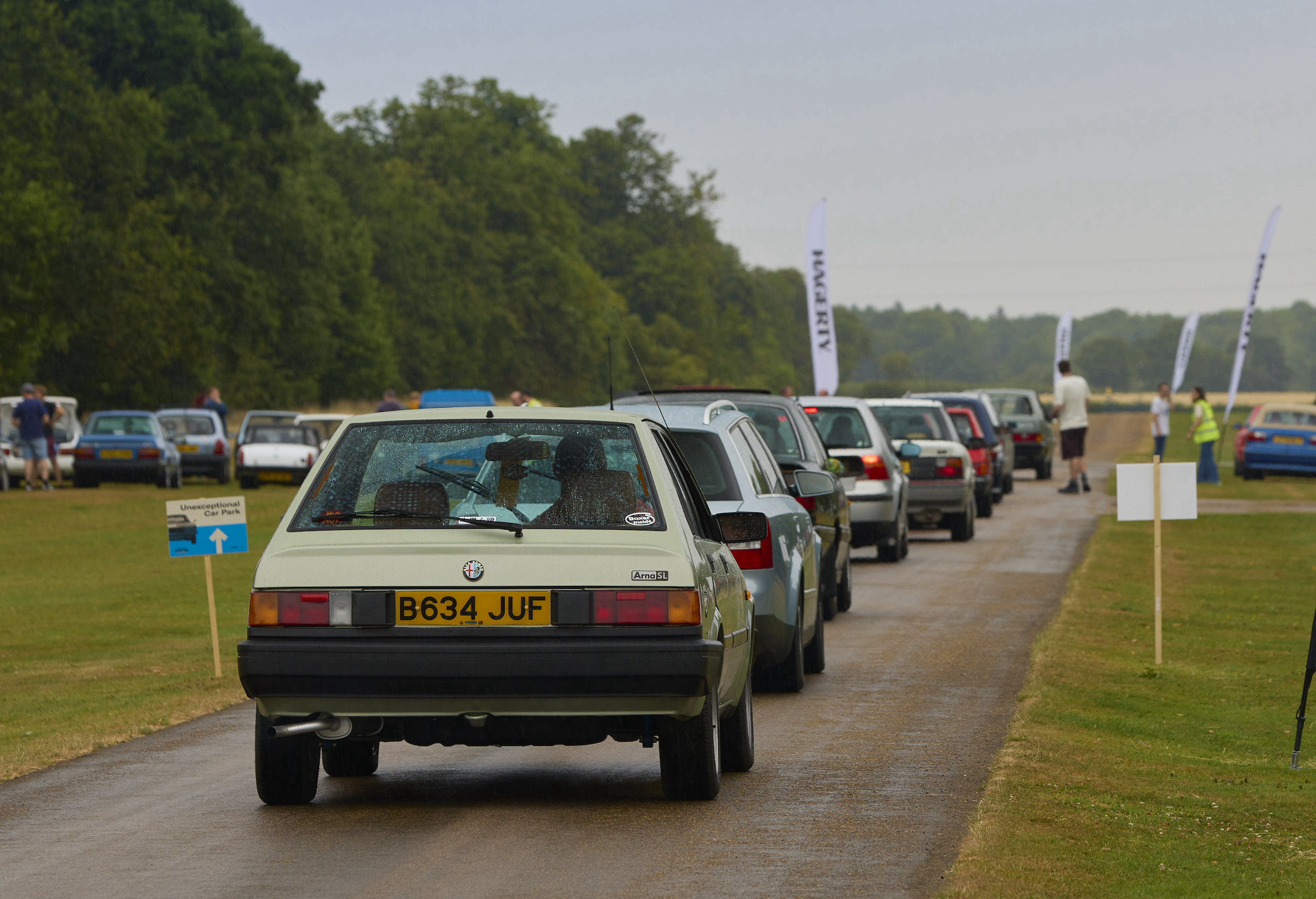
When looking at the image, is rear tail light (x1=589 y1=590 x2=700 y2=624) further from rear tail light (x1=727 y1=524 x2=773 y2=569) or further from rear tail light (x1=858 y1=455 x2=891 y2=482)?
rear tail light (x1=858 y1=455 x2=891 y2=482)

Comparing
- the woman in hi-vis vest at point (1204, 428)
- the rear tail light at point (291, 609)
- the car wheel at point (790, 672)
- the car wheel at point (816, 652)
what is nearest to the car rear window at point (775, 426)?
the car wheel at point (816, 652)

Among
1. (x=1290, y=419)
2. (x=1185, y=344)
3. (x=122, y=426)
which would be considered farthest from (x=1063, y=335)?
(x=122, y=426)

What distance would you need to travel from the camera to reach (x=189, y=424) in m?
43.2

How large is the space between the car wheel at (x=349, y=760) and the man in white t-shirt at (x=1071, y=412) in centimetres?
2469

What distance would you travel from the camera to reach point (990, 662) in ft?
40.9

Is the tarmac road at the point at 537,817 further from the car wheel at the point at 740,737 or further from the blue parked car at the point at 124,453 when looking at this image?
the blue parked car at the point at 124,453

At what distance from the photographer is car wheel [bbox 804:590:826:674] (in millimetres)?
11860

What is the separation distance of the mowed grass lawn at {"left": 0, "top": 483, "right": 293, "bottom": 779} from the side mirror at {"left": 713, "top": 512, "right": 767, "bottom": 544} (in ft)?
10.9

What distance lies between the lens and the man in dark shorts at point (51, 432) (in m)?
36.7

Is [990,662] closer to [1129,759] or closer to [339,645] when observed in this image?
[1129,759]

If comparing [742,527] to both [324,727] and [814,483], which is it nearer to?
[324,727]

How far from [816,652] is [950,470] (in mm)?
12540

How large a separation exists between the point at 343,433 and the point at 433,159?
96.0m

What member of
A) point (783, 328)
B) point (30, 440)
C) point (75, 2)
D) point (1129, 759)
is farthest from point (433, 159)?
point (1129, 759)
